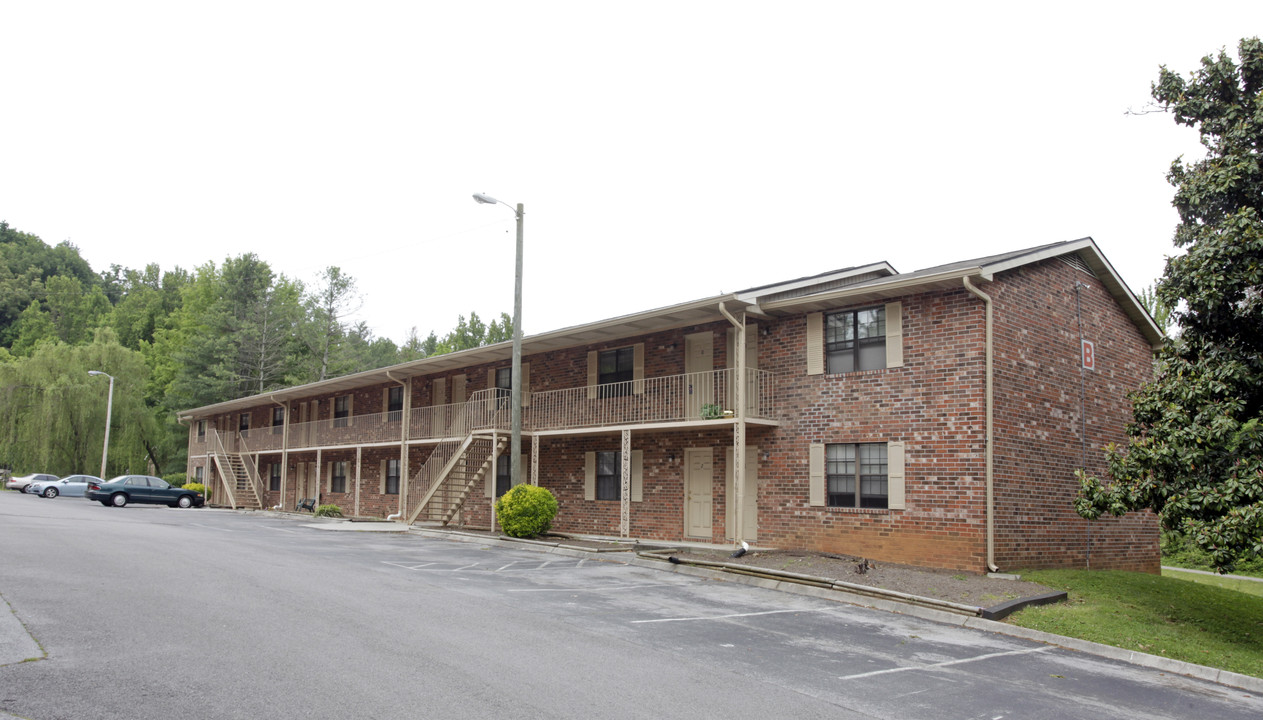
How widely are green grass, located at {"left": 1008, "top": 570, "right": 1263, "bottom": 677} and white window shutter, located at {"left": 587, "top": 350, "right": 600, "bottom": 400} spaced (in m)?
11.4

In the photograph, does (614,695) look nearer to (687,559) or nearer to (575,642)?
(575,642)

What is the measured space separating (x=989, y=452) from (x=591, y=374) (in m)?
10.8

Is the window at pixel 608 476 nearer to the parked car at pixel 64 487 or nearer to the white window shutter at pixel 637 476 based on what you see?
the white window shutter at pixel 637 476

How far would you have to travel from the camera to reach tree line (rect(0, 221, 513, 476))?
47.2 metres

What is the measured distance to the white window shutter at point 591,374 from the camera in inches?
878

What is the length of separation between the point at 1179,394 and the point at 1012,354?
4.39 metres

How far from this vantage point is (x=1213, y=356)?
1126 cm

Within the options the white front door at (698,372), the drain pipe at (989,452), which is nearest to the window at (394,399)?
the white front door at (698,372)

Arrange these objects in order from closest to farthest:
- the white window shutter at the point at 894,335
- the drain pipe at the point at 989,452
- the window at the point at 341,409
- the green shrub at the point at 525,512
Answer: the drain pipe at the point at 989,452 < the white window shutter at the point at 894,335 < the green shrub at the point at 525,512 < the window at the point at 341,409

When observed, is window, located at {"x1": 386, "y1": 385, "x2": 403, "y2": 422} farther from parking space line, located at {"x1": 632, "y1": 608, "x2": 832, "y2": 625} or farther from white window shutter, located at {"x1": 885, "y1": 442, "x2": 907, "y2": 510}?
parking space line, located at {"x1": 632, "y1": 608, "x2": 832, "y2": 625}

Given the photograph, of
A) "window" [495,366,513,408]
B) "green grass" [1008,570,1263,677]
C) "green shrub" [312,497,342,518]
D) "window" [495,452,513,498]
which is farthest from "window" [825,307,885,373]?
"green shrub" [312,497,342,518]

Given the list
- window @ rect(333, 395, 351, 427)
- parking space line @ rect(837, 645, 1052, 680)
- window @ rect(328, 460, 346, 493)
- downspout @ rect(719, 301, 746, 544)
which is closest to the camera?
parking space line @ rect(837, 645, 1052, 680)

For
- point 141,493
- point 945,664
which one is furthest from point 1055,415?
point 141,493

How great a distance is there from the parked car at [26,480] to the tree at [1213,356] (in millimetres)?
48758
